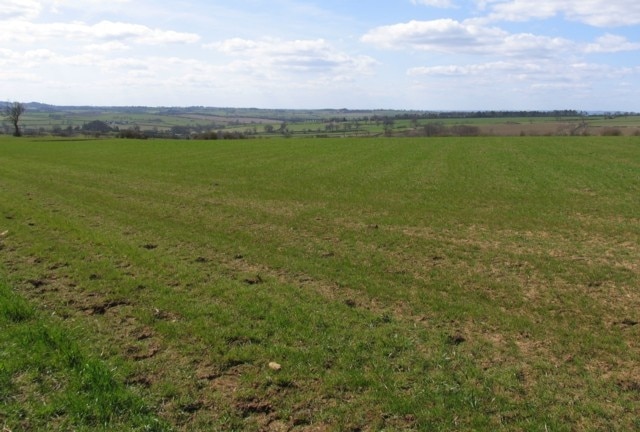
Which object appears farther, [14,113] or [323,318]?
[14,113]

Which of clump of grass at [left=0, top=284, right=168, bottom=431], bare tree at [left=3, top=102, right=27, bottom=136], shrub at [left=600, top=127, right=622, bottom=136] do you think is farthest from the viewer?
bare tree at [left=3, top=102, right=27, bottom=136]

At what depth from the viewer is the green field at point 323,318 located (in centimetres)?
562

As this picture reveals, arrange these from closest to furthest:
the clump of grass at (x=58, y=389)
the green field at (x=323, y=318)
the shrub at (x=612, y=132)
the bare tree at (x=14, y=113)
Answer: the clump of grass at (x=58, y=389)
the green field at (x=323, y=318)
the shrub at (x=612, y=132)
the bare tree at (x=14, y=113)

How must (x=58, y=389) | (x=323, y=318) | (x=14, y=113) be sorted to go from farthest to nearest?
(x=14, y=113) < (x=323, y=318) < (x=58, y=389)

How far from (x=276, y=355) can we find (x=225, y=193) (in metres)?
17.5

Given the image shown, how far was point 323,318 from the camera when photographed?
8203 millimetres

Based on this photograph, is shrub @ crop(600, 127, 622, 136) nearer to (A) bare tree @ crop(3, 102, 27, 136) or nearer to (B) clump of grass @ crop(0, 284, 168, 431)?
(B) clump of grass @ crop(0, 284, 168, 431)

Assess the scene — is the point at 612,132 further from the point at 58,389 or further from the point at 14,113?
the point at 14,113

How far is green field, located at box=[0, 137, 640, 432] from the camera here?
5617 millimetres

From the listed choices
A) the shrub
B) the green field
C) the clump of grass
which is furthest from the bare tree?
the clump of grass

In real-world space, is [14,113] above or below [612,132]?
above

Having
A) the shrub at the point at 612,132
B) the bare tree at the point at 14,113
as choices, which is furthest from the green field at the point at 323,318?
the bare tree at the point at 14,113

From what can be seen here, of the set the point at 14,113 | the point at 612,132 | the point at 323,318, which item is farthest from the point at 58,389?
the point at 14,113

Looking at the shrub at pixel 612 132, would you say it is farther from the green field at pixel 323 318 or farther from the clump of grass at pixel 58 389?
the clump of grass at pixel 58 389
